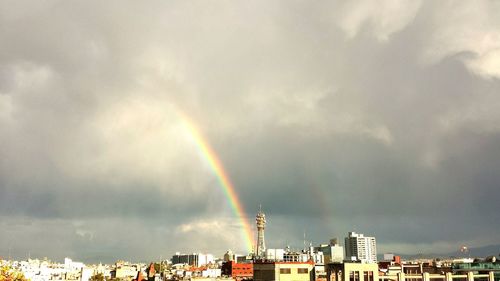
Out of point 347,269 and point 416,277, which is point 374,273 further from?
point 416,277

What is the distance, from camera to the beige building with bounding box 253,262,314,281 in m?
164

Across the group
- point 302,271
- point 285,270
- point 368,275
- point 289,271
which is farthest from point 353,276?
point 285,270

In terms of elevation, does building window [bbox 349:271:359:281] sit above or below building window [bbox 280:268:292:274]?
below

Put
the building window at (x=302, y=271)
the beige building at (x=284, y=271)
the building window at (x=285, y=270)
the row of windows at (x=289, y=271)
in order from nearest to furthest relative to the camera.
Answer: the beige building at (x=284, y=271) < the building window at (x=285, y=270) < the row of windows at (x=289, y=271) < the building window at (x=302, y=271)

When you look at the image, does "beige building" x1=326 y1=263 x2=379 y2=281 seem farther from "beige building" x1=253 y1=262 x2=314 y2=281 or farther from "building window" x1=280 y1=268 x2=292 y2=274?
"building window" x1=280 y1=268 x2=292 y2=274

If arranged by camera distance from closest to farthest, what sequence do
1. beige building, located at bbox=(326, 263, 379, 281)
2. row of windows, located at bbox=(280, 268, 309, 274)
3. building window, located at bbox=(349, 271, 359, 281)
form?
beige building, located at bbox=(326, 263, 379, 281) < building window, located at bbox=(349, 271, 359, 281) < row of windows, located at bbox=(280, 268, 309, 274)

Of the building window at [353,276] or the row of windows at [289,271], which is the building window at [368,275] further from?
the row of windows at [289,271]

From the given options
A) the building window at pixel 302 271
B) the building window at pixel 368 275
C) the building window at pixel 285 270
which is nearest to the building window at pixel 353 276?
the building window at pixel 368 275

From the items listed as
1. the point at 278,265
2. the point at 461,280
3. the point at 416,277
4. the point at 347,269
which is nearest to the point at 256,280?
the point at 278,265

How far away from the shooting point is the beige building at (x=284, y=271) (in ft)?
538

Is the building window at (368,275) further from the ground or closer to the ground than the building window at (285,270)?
closer to the ground

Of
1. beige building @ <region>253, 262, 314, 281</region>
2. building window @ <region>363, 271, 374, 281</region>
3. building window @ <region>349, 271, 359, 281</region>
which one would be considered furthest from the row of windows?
building window @ <region>363, 271, 374, 281</region>

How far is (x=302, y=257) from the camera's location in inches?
7530

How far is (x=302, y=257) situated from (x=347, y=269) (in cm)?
3987
